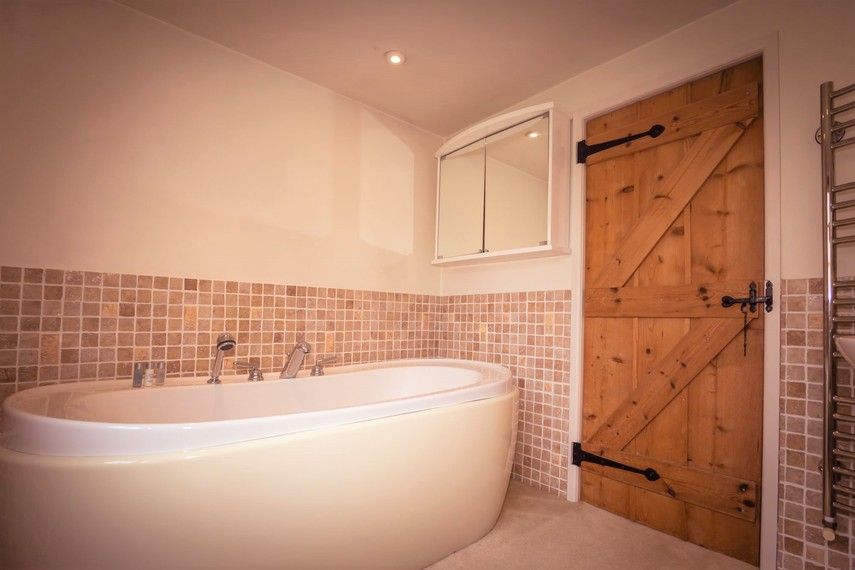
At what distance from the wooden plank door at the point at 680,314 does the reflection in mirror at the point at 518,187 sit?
0.28 m

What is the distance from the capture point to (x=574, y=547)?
1.70 metres

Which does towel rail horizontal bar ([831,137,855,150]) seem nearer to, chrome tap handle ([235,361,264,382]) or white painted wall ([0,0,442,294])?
white painted wall ([0,0,442,294])

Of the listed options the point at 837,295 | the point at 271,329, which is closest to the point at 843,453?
the point at 837,295

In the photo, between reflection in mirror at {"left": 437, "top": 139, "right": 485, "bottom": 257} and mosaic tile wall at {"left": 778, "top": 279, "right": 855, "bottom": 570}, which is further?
reflection in mirror at {"left": 437, "top": 139, "right": 485, "bottom": 257}

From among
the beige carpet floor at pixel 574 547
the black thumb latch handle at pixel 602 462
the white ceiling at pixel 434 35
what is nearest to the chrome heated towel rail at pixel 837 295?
the beige carpet floor at pixel 574 547

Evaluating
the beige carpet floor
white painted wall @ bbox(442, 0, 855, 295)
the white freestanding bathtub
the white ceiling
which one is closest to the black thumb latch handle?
the beige carpet floor

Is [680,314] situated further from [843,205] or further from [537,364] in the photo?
[537,364]

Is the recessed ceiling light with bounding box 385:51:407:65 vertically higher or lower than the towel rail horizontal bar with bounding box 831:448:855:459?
higher

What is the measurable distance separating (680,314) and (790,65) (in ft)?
3.53

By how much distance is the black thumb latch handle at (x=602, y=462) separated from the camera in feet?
6.29

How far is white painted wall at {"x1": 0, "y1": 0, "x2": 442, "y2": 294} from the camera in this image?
5.18 feet

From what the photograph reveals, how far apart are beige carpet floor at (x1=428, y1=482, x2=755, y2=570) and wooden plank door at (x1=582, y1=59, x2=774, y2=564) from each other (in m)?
0.10

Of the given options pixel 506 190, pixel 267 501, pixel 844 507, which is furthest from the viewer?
pixel 506 190

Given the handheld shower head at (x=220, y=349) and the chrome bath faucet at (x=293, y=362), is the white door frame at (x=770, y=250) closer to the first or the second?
the chrome bath faucet at (x=293, y=362)
